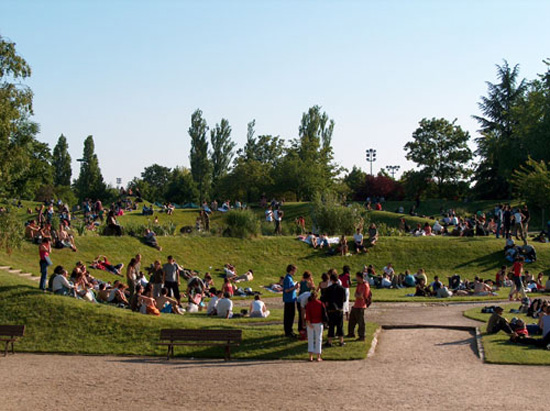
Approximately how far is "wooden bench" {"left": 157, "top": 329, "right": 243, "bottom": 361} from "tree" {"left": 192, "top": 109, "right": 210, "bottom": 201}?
7067cm

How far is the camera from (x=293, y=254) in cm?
3681

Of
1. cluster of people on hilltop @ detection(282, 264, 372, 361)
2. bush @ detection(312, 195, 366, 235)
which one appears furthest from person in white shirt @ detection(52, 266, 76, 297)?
bush @ detection(312, 195, 366, 235)

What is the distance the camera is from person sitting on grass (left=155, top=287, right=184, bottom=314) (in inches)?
857

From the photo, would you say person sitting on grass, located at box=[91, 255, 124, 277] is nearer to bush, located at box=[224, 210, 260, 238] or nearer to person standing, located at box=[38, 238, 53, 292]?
bush, located at box=[224, 210, 260, 238]

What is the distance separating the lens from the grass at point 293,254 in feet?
109

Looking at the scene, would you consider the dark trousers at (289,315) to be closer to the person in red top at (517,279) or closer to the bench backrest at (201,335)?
the bench backrest at (201,335)

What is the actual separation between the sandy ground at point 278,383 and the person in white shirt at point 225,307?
528cm

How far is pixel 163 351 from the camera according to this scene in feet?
55.3

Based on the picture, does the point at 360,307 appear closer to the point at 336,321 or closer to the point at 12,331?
the point at 336,321

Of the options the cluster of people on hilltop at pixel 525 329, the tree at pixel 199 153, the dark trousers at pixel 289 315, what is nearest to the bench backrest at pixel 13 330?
the dark trousers at pixel 289 315

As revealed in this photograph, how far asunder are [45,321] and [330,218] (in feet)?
78.6

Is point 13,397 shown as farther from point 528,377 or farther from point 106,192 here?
point 106,192

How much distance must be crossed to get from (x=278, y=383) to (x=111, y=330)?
6.50 metres

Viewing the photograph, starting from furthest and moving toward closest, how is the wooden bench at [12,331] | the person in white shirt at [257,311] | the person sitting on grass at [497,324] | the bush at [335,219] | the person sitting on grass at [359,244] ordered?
the bush at [335,219]
the person sitting on grass at [359,244]
the person in white shirt at [257,311]
the person sitting on grass at [497,324]
the wooden bench at [12,331]
